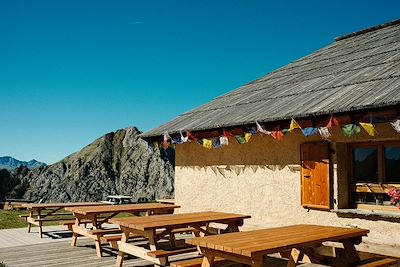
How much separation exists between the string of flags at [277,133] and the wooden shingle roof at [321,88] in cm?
18

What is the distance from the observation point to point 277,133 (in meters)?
7.46

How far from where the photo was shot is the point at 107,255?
800 cm

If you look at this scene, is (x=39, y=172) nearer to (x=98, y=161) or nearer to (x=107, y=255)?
(x=98, y=161)

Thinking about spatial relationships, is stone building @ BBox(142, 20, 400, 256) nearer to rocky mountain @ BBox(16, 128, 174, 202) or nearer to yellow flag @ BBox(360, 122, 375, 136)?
yellow flag @ BBox(360, 122, 375, 136)

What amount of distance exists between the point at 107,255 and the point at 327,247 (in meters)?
3.94

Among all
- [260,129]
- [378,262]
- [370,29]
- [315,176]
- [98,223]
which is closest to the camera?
[378,262]

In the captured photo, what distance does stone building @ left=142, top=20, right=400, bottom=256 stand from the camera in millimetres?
6551

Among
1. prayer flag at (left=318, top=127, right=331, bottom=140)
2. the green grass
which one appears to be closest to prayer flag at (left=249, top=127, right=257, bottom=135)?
prayer flag at (left=318, top=127, right=331, bottom=140)

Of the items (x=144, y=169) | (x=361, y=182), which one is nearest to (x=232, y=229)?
(x=361, y=182)

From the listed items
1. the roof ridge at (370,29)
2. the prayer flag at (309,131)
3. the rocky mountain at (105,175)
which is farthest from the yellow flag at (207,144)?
the rocky mountain at (105,175)

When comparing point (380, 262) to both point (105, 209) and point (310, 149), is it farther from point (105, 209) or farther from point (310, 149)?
point (105, 209)

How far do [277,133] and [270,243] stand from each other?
304 centimetres

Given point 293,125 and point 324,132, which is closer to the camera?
point 324,132

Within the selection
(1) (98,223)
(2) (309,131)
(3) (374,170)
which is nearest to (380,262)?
(3) (374,170)
